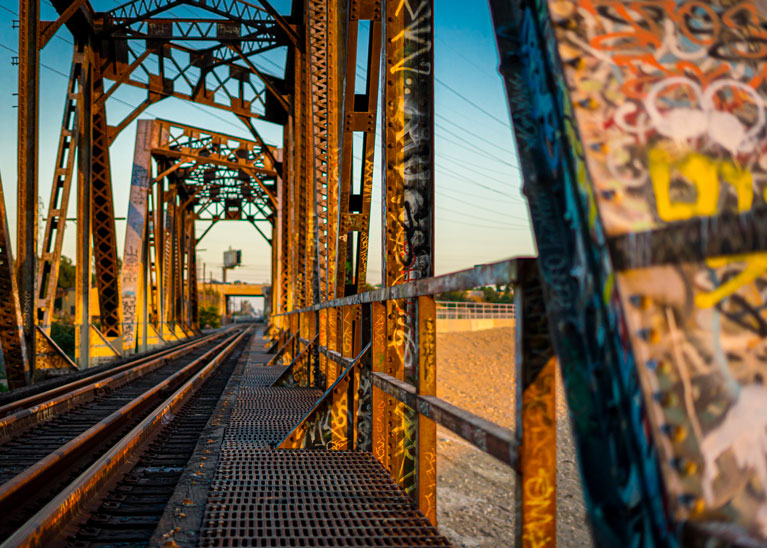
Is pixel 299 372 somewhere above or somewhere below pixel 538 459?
below

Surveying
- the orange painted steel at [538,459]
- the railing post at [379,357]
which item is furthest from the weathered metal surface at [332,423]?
the orange painted steel at [538,459]

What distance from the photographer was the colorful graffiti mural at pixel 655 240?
3.68ft

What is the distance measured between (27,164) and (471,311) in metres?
41.3

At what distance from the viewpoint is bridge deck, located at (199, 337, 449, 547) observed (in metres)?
2.65

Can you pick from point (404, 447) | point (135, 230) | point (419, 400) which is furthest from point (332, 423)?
point (135, 230)

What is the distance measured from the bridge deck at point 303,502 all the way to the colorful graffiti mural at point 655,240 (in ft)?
5.26

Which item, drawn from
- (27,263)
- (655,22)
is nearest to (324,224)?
(27,263)

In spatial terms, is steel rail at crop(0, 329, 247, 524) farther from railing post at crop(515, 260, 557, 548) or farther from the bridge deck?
railing post at crop(515, 260, 557, 548)

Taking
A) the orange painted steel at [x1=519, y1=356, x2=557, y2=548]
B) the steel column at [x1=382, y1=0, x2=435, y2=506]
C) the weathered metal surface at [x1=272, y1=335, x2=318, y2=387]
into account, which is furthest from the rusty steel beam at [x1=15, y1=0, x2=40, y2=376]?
the orange painted steel at [x1=519, y1=356, x2=557, y2=548]

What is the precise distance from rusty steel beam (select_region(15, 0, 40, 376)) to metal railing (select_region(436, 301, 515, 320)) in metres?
32.0

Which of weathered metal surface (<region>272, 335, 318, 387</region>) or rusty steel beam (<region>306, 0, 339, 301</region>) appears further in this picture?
weathered metal surface (<region>272, 335, 318, 387</region>)

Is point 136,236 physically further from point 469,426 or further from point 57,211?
point 469,426

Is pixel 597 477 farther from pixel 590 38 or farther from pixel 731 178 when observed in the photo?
pixel 590 38

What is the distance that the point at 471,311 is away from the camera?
4966cm
